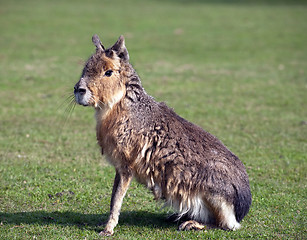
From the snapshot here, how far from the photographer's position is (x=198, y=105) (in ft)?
45.8

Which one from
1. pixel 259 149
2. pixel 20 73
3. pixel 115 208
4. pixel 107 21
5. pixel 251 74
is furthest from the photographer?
pixel 107 21

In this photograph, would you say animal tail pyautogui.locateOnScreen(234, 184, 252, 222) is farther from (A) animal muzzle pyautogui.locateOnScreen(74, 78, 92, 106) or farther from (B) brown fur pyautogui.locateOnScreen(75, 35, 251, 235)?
(A) animal muzzle pyautogui.locateOnScreen(74, 78, 92, 106)

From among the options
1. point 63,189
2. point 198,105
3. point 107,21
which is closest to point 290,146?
point 198,105

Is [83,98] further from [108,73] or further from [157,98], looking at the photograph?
[157,98]

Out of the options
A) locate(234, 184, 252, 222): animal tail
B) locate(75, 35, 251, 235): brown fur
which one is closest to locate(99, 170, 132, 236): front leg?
locate(75, 35, 251, 235): brown fur

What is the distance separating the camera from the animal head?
19.5ft

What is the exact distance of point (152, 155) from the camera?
608 cm

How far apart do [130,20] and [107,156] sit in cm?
2462

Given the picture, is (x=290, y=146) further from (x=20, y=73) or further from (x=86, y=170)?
(x=20, y=73)

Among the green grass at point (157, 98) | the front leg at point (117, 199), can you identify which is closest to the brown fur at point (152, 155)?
the front leg at point (117, 199)

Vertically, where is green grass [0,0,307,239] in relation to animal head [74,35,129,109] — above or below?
below

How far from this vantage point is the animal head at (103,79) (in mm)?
5941

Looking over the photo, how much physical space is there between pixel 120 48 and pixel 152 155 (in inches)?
55.7

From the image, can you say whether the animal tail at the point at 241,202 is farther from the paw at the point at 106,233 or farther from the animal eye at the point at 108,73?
the animal eye at the point at 108,73
